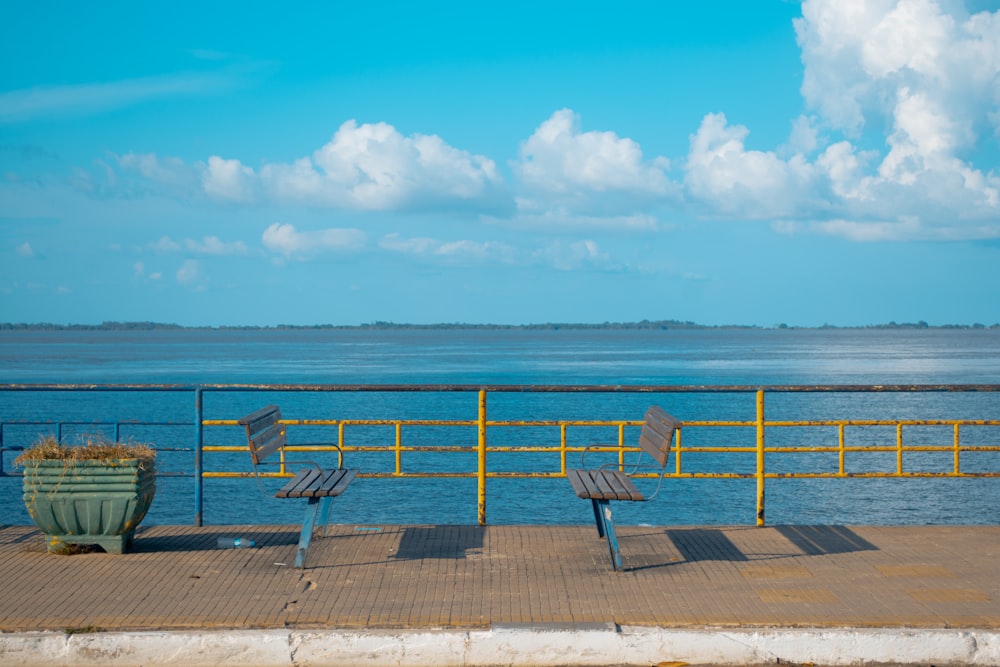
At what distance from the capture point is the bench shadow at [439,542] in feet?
25.4

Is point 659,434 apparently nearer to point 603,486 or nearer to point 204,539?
point 603,486

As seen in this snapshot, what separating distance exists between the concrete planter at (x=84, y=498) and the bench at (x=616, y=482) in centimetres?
337

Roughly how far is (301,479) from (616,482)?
96.8 inches

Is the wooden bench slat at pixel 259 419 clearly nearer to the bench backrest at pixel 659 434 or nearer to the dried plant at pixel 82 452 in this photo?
the dried plant at pixel 82 452

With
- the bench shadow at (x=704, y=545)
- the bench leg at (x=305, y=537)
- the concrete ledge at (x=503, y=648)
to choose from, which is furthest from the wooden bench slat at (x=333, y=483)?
the bench shadow at (x=704, y=545)

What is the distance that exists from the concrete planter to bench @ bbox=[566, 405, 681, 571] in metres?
3.37

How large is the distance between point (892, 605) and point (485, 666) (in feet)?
8.42

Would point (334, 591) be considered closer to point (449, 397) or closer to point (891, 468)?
point (891, 468)

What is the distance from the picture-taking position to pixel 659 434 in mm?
7879

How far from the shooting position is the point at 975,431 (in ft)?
139

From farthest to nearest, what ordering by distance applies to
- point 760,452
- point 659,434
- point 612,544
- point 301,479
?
point 760,452, point 301,479, point 659,434, point 612,544

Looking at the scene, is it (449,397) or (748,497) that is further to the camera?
(449,397)

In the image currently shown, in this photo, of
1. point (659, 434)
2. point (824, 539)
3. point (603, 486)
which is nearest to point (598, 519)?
point (603, 486)

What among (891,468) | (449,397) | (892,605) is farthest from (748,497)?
(449,397)
